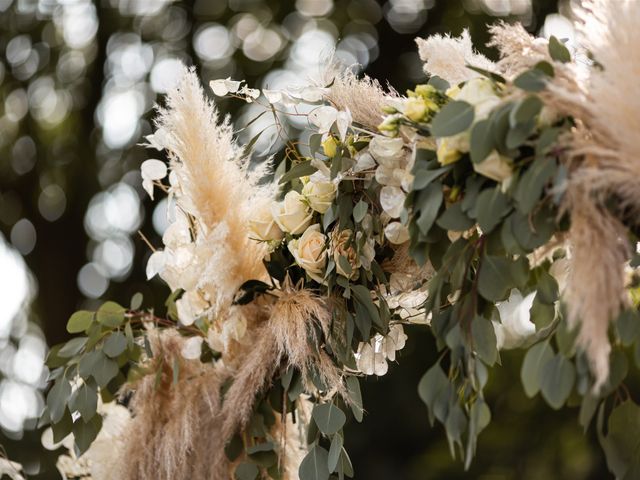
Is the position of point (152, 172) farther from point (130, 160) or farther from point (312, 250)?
point (130, 160)

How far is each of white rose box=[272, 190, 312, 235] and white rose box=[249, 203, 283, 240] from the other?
3 centimetres

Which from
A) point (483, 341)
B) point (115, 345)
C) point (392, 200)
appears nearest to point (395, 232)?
point (392, 200)

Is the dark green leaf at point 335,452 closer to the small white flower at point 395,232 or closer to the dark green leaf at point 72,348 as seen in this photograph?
the small white flower at point 395,232

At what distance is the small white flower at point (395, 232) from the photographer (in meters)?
0.70

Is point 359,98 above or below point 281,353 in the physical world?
above

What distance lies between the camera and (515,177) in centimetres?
56

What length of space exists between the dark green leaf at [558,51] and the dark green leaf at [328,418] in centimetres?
35

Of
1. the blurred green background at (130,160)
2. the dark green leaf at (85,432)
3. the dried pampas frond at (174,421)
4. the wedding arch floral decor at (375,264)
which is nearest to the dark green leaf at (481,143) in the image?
the wedding arch floral decor at (375,264)

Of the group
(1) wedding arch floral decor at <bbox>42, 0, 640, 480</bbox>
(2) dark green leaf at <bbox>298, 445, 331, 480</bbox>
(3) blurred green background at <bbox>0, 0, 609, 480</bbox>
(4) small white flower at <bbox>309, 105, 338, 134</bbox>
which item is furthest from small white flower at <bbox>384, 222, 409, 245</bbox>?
(3) blurred green background at <bbox>0, 0, 609, 480</bbox>

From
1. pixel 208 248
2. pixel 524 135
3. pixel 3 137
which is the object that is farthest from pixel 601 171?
pixel 3 137

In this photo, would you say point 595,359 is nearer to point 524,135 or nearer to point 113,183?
point 524,135

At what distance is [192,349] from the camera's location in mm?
900

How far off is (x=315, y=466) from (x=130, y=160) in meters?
2.28

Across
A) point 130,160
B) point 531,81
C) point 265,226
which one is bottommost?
point 130,160
